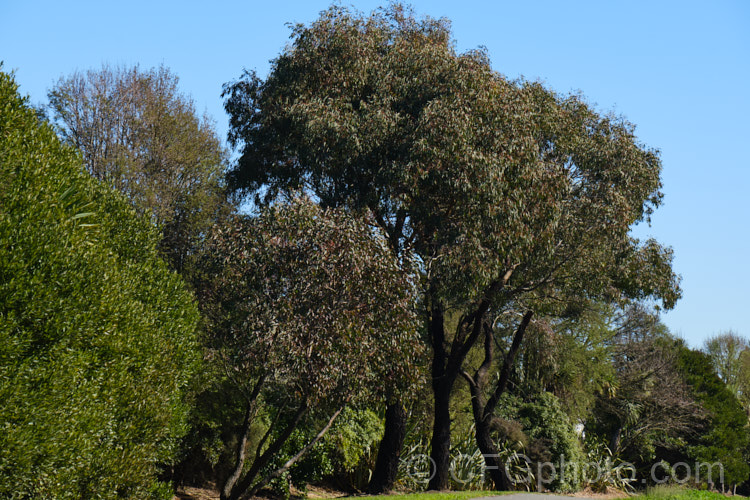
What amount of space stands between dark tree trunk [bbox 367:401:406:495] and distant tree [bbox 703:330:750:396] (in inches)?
1817

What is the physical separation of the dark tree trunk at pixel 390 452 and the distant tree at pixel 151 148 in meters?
10.9

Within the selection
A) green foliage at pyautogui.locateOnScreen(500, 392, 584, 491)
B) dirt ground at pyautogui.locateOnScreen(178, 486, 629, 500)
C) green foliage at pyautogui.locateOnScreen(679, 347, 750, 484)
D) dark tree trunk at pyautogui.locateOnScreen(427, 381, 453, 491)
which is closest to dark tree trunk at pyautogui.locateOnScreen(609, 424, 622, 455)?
green foliage at pyautogui.locateOnScreen(679, 347, 750, 484)

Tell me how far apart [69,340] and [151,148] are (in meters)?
17.8

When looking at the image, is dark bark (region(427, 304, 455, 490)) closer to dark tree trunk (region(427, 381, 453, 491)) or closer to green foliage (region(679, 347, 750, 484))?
dark tree trunk (region(427, 381, 453, 491))

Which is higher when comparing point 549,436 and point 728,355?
point 728,355

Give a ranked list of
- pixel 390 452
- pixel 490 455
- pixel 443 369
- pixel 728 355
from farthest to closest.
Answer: pixel 728 355
pixel 490 455
pixel 443 369
pixel 390 452

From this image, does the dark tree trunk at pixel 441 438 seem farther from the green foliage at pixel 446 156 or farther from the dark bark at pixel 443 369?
the green foliage at pixel 446 156

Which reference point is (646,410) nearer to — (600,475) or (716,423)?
(716,423)

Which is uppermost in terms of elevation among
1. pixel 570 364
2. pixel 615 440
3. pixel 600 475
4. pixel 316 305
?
pixel 570 364

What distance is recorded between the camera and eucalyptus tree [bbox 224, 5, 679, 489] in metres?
18.2

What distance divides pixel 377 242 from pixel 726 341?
57.7m

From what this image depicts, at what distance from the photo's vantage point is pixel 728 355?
6150 cm

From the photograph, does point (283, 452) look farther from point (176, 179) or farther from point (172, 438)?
point (176, 179)

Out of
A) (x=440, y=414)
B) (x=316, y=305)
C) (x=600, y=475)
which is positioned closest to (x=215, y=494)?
(x=440, y=414)
